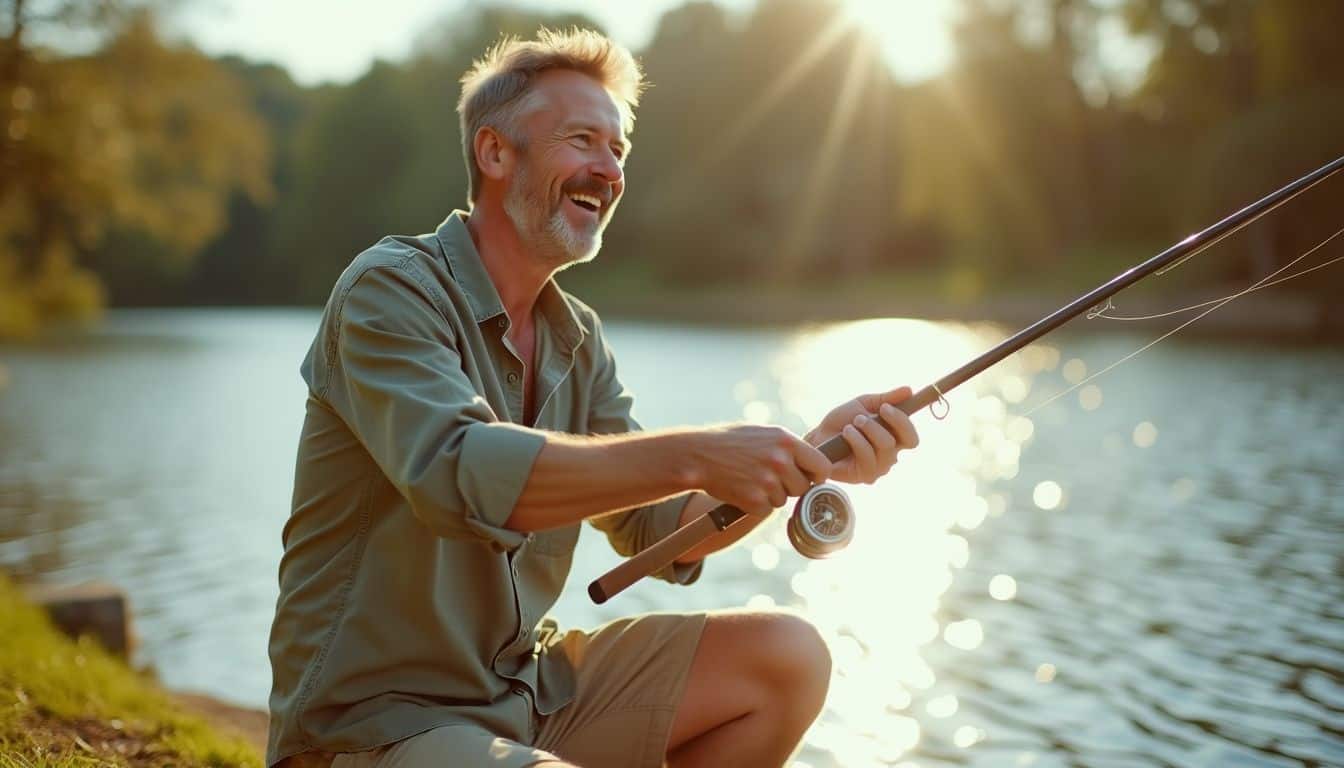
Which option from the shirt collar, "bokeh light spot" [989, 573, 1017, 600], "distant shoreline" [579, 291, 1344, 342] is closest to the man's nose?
the shirt collar

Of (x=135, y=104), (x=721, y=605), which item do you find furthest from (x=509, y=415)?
(x=135, y=104)

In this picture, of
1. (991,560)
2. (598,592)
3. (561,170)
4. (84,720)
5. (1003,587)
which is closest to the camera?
(598,592)

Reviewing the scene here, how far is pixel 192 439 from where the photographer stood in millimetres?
12711

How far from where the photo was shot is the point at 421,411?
1.92m

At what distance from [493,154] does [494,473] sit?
0.84 metres

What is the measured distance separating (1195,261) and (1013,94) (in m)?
7.65

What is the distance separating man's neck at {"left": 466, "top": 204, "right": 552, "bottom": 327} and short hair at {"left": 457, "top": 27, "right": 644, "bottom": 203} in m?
0.08

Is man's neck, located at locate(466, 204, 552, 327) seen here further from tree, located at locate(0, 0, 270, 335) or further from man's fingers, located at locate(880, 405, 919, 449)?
tree, located at locate(0, 0, 270, 335)

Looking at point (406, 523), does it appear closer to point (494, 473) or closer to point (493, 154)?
point (494, 473)

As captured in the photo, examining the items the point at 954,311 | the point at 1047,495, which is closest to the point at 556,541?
the point at 1047,495

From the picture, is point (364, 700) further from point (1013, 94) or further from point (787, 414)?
point (1013, 94)

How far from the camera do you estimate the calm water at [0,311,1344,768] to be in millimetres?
4418

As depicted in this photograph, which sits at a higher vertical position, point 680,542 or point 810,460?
point 810,460

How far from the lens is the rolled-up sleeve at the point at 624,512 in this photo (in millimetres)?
2656
